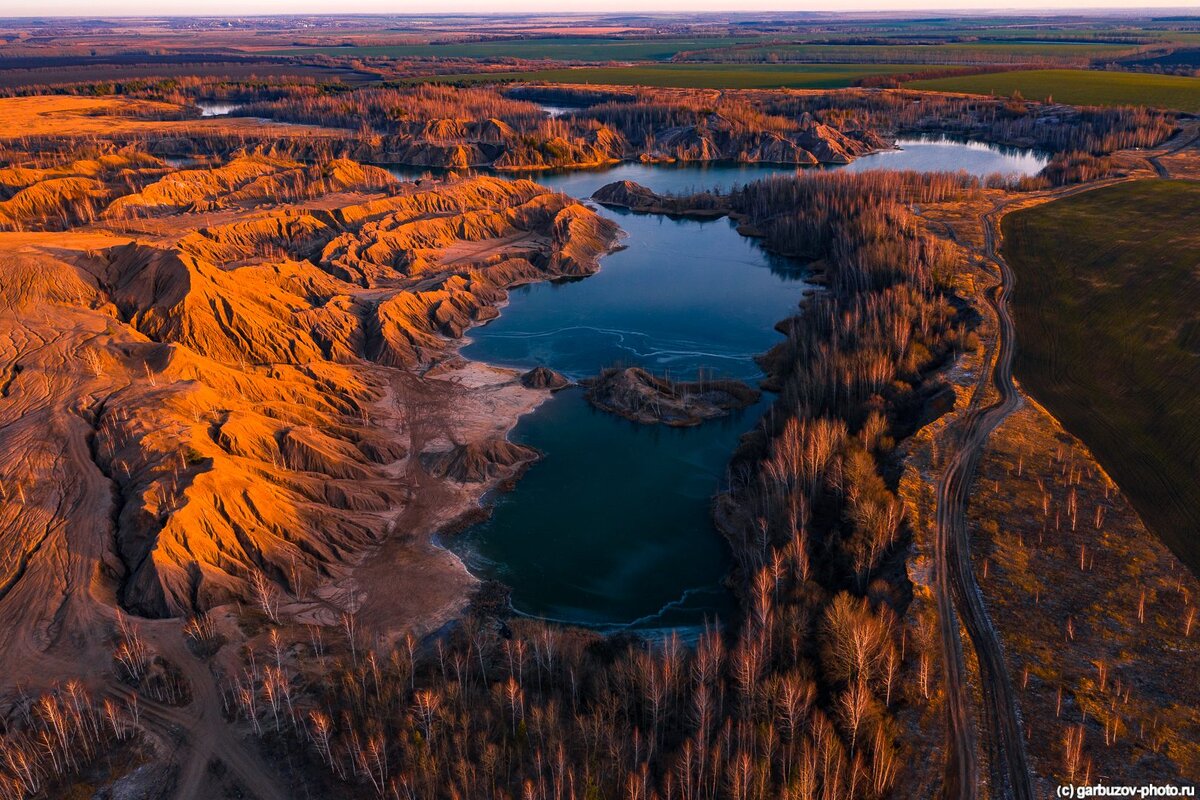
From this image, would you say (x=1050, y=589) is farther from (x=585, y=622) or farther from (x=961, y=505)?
(x=585, y=622)

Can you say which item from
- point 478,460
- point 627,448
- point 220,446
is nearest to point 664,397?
point 627,448

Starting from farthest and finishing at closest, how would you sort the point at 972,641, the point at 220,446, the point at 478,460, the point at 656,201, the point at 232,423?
the point at 656,201 < the point at 478,460 < the point at 232,423 < the point at 220,446 < the point at 972,641

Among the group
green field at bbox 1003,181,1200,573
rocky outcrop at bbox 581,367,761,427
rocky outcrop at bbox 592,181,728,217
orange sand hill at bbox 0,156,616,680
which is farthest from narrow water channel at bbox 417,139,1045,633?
green field at bbox 1003,181,1200,573

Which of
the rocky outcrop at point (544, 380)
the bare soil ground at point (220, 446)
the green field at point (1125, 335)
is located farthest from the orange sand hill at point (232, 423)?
the green field at point (1125, 335)

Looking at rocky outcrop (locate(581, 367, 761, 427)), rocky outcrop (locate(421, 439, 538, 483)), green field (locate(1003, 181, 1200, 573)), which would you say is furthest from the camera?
rocky outcrop (locate(581, 367, 761, 427))

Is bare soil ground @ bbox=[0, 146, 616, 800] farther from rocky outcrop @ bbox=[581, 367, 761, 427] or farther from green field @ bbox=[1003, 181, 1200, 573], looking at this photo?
green field @ bbox=[1003, 181, 1200, 573]

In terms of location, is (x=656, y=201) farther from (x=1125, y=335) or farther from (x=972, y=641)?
(x=972, y=641)

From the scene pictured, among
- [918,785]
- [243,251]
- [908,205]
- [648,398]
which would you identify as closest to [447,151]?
[243,251]
